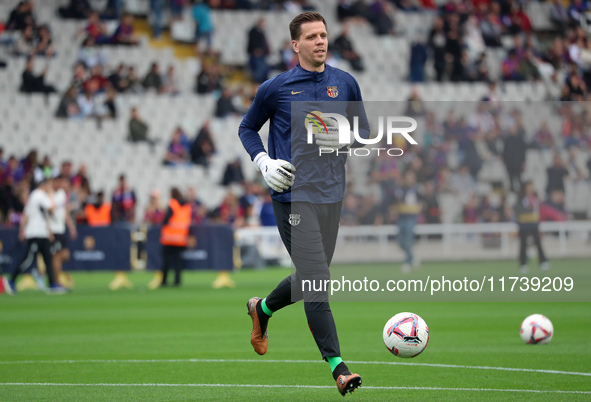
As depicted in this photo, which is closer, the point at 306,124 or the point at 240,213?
the point at 306,124

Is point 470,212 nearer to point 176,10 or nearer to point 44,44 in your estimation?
point 176,10

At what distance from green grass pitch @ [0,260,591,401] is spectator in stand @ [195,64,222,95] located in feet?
45.7

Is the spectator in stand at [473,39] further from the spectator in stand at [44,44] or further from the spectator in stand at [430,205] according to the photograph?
the spectator in stand at [44,44]

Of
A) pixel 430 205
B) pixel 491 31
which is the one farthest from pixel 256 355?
pixel 491 31

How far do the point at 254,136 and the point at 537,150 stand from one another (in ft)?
70.3

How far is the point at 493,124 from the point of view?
1145 inches

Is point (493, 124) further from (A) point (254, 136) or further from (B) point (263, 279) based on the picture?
(A) point (254, 136)

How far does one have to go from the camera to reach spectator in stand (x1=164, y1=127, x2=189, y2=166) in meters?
27.7

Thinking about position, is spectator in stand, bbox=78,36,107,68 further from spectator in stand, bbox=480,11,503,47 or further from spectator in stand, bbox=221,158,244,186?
spectator in stand, bbox=480,11,503,47

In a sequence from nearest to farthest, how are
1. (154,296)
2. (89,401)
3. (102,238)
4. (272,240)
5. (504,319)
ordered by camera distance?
(89,401) < (504,319) < (154,296) < (102,238) < (272,240)

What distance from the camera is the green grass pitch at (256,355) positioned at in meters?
7.20

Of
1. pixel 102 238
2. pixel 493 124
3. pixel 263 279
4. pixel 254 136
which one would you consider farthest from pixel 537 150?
pixel 254 136

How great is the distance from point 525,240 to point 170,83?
13333 millimetres

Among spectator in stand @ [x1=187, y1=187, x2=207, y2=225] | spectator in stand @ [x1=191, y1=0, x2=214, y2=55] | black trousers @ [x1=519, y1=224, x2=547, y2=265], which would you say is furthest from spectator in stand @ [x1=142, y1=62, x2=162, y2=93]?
black trousers @ [x1=519, y1=224, x2=547, y2=265]
